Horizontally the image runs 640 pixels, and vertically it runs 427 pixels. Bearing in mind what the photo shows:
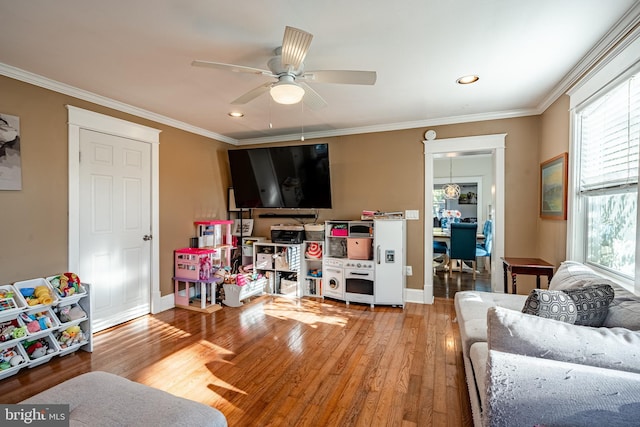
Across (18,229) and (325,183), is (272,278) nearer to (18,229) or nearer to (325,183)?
(325,183)

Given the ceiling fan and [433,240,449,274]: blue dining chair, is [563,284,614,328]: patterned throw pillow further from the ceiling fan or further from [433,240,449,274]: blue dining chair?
[433,240,449,274]: blue dining chair

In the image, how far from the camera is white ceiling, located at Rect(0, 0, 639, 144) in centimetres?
166

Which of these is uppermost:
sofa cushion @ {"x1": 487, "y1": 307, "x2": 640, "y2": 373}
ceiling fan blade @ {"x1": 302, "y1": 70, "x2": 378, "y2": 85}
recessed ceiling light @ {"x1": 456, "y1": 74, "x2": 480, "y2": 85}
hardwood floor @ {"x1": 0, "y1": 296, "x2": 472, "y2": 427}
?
recessed ceiling light @ {"x1": 456, "y1": 74, "x2": 480, "y2": 85}

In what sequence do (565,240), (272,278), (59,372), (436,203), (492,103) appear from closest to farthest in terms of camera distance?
1. (59,372)
2. (565,240)
3. (492,103)
4. (272,278)
5. (436,203)

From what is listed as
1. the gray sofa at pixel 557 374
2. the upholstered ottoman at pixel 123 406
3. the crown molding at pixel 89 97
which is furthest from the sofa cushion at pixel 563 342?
the crown molding at pixel 89 97

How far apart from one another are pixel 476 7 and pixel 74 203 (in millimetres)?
3531

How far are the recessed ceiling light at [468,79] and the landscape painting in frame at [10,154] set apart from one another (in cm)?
369

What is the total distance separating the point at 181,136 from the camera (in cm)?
394

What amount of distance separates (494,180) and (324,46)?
8.88 feet

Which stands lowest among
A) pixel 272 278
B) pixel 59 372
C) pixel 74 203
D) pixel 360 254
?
pixel 59 372

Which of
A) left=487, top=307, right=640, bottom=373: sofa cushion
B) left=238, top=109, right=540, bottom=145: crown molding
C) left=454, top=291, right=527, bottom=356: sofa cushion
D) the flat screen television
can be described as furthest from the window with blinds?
the flat screen television

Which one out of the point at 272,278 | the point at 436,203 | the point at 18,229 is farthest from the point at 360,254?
the point at 436,203

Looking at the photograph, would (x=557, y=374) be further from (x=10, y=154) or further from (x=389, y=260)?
(x=10, y=154)

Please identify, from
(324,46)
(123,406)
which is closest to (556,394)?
(123,406)
